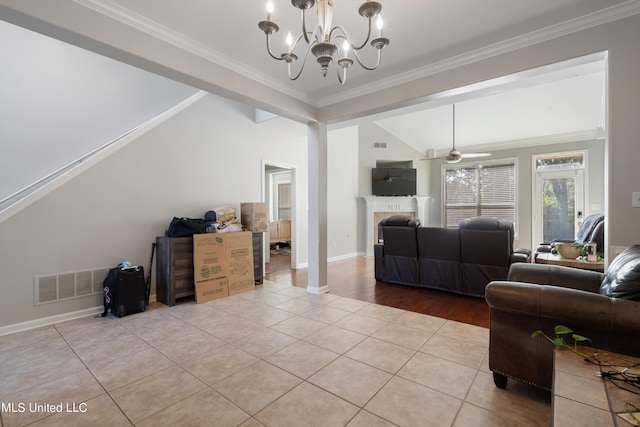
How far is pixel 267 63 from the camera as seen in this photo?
9.98 ft

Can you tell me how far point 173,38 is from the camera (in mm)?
2502

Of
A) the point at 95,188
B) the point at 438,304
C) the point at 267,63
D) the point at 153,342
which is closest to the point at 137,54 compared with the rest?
the point at 267,63

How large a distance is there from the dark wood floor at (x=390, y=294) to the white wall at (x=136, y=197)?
5.52 feet

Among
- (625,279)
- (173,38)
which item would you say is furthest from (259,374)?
(173,38)

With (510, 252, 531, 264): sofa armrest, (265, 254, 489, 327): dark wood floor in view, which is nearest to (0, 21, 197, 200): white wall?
(265, 254, 489, 327): dark wood floor

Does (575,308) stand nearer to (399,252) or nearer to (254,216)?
(399,252)

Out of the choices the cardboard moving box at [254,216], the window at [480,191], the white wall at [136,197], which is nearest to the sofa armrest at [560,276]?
the cardboard moving box at [254,216]

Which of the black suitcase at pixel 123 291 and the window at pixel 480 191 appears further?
the window at pixel 480 191

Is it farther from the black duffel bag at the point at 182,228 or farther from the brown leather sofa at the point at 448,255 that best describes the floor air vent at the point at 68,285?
the brown leather sofa at the point at 448,255

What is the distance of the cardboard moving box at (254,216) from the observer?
4672mm

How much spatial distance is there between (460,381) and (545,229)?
6.83 metres

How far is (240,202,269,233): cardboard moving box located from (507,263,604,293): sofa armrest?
3.54m

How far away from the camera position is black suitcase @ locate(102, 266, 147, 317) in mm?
3256

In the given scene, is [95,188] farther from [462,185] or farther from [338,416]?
[462,185]
